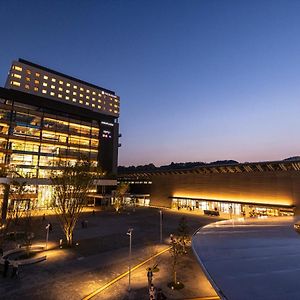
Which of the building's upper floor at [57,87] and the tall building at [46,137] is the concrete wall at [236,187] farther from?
the building's upper floor at [57,87]

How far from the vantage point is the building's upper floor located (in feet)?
323

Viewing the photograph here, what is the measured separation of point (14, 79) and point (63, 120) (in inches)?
1730

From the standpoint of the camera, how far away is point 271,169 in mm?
47031

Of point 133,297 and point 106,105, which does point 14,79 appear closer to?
point 106,105

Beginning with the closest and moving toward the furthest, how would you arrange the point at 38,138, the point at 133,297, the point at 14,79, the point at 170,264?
the point at 133,297, the point at 170,264, the point at 38,138, the point at 14,79

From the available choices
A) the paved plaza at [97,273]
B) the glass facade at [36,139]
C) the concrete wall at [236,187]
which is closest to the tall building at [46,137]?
the glass facade at [36,139]

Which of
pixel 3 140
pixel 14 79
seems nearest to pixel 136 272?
pixel 3 140

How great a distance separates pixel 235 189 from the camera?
52.6 m

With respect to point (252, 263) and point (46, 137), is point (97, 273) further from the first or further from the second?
point (46, 137)

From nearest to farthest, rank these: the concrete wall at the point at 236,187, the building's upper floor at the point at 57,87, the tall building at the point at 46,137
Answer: the concrete wall at the point at 236,187 → the tall building at the point at 46,137 → the building's upper floor at the point at 57,87

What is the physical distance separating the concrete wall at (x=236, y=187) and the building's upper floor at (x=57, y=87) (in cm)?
6796

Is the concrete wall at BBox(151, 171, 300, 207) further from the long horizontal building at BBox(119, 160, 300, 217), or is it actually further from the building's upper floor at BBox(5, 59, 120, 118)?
the building's upper floor at BBox(5, 59, 120, 118)

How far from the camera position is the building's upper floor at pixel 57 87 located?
323 feet

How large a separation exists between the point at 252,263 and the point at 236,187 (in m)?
44.5
